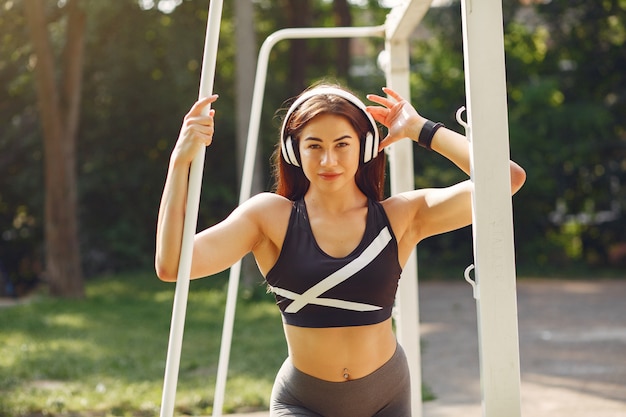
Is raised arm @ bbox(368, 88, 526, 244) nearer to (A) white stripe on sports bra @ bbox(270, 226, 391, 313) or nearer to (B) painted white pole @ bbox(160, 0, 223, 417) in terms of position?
(A) white stripe on sports bra @ bbox(270, 226, 391, 313)

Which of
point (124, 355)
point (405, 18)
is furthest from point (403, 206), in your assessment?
point (124, 355)

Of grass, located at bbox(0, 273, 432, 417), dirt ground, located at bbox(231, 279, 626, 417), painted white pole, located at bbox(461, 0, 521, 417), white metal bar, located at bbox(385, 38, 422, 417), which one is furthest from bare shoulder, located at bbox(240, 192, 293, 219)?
grass, located at bbox(0, 273, 432, 417)

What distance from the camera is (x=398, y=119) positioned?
2.38 metres

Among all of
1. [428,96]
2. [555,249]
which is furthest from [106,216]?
[555,249]

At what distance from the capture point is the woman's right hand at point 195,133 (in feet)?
6.59

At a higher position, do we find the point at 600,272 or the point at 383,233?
the point at 383,233

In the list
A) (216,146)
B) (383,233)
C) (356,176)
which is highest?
(216,146)

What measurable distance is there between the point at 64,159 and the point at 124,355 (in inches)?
185

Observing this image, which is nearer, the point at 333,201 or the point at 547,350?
the point at 333,201

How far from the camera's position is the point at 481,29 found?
6.04 feet

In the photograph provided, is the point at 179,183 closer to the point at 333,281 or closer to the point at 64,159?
the point at 333,281

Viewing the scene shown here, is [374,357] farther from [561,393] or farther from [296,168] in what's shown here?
[561,393]

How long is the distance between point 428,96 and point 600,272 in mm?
4041

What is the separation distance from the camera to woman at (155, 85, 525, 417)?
222 cm
